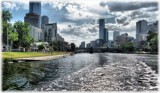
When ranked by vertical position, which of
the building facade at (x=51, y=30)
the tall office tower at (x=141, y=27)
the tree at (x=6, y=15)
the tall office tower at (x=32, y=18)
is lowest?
the tall office tower at (x=141, y=27)

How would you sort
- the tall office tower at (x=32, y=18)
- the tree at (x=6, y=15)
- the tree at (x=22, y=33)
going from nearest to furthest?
the tall office tower at (x=32, y=18) < the tree at (x=6, y=15) < the tree at (x=22, y=33)

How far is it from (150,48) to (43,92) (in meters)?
86.4

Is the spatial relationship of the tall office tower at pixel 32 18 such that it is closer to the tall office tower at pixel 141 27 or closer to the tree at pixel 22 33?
the tall office tower at pixel 141 27

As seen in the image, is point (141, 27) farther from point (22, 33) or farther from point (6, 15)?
point (22, 33)

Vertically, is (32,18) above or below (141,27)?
above

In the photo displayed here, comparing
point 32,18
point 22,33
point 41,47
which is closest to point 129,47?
point 41,47

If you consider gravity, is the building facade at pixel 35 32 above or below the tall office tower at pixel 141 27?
above

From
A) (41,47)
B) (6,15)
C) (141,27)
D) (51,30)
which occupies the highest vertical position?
(6,15)

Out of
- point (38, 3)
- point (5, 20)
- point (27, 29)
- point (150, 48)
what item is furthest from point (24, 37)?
point (38, 3)

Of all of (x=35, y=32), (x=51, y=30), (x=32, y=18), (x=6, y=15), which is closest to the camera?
(x=6, y=15)

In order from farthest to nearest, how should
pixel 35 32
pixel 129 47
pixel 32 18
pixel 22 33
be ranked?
pixel 129 47
pixel 35 32
pixel 22 33
pixel 32 18

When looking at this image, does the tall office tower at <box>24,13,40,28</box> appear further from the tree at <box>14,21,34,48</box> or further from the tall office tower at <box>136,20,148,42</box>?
the tree at <box>14,21,34,48</box>

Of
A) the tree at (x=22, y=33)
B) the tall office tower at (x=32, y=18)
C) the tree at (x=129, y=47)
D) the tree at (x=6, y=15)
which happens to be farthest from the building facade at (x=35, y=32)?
the tree at (x=129, y=47)

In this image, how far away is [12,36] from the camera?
76250 mm
